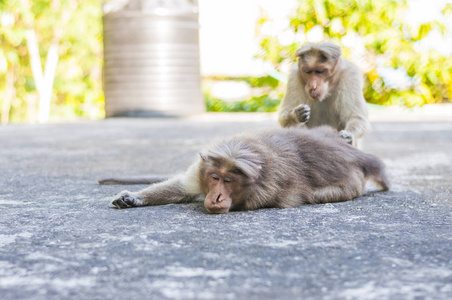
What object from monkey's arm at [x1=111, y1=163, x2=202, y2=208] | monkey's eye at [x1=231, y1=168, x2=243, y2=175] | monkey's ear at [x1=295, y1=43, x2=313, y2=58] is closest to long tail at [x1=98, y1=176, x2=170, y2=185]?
monkey's arm at [x1=111, y1=163, x2=202, y2=208]

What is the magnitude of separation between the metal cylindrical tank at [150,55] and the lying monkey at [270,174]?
844cm

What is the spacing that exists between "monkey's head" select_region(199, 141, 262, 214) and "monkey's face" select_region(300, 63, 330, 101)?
120cm

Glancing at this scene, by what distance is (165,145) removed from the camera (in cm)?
642

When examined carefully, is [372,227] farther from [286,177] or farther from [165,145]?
[165,145]

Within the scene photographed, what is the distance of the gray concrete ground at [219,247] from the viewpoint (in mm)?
1662

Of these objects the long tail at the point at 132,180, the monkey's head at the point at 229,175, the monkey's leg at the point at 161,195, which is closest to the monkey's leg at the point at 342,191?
the monkey's head at the point at 229,175

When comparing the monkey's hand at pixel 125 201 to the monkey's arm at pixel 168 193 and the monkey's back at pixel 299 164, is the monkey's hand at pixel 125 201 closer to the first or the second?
the monkey's arm at pixel 168 193

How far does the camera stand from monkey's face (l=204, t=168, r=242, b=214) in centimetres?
Answer: 271

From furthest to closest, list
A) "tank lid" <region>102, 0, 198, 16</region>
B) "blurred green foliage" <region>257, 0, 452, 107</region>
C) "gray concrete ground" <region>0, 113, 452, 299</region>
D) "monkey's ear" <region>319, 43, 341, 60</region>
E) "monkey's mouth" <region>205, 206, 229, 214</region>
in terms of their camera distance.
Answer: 1. "blurred green foliage" <region>257, 0, 452, 107</region>
2. "tank lid" <region>102, 0, 198, 16</region>
3. "monkey's ear" <region>319, 43, 341, 60</region>
4. "monkey's mouth" <region>205, 206, 229, 214</region>
5. "gray concrete ground" <region>0, 113, 452, 299</region>

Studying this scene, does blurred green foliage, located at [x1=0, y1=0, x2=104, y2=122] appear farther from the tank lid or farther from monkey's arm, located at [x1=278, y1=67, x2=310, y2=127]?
monkey's arm, located at [x1=278, y1=67, x2=310, y2=127]

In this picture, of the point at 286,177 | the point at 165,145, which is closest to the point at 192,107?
the point at 165,145

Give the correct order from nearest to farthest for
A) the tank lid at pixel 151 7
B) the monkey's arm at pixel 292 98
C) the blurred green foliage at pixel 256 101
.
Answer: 1. the monkey's arm at pixel 292 98
2. the tank lid at pixel 151 7
3. the blurred green foliage at pixel 256 101

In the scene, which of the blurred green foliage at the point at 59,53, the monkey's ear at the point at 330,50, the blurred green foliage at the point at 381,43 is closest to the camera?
the monkey's ear at the point at 330,50

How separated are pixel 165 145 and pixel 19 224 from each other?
3.92 m
